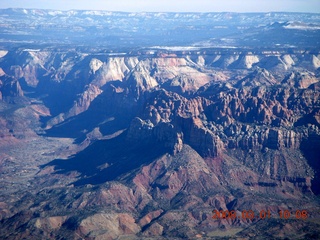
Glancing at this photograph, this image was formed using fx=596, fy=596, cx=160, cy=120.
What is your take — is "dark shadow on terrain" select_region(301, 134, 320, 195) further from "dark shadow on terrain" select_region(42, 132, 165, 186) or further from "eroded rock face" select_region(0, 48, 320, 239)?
"dark shadow on terrain" select_region(42, 132, 165, 186)

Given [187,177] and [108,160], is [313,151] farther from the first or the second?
[108,160]

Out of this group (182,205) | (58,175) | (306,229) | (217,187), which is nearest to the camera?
(306,229)

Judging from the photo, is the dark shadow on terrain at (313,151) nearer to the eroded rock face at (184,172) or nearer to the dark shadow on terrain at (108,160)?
the eroded rock face at (184,172)

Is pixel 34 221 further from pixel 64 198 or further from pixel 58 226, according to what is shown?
pixel 64 198

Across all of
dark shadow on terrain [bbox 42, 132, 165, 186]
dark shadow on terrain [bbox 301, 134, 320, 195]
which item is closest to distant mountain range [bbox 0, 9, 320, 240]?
dark shadow on terrain [bbox 301, 134, 320, 195]

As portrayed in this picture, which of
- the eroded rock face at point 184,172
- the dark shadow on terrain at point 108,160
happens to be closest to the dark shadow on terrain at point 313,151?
the eroded rock face at point 184,172

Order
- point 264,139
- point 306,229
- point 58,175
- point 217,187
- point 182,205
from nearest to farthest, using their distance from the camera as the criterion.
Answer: point 306,229 → point 182,205 → point 217,187 → point 264,139 → point 58,175

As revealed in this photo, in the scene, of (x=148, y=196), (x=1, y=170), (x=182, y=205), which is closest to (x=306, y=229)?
(x=182, y=205)

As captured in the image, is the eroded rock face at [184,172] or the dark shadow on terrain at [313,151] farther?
the dark shadow on terrain at [313,151]
